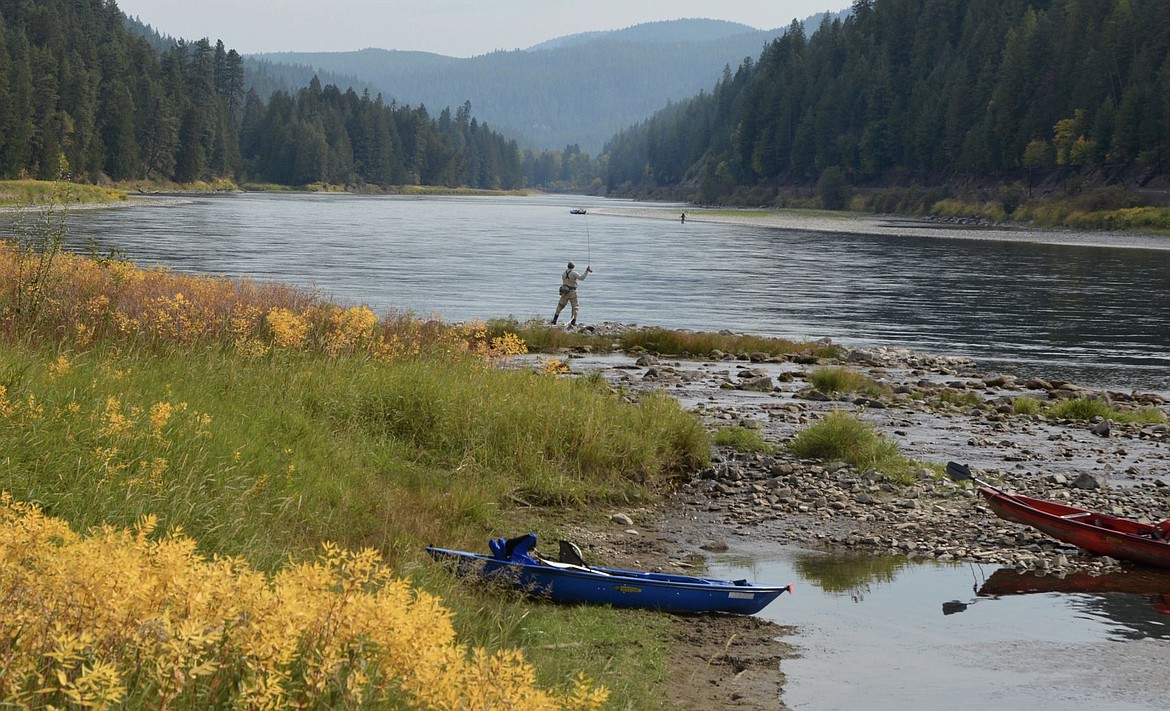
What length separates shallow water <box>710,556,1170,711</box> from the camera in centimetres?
945

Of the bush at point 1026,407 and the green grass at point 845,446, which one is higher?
the green grass at point 845,446

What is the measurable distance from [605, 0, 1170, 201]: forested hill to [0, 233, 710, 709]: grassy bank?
324 ft

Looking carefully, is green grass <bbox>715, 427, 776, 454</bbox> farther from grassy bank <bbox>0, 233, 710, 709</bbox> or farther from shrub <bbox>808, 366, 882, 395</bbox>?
shrub <bbox>808, 366, 882, 395</bbox>

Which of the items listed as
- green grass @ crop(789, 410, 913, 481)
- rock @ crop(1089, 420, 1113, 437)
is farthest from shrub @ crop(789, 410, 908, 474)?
rock @ crop(1089, 420, 1113, 437)

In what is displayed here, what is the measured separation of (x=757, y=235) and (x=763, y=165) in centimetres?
8810

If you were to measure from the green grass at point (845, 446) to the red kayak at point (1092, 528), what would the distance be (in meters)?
2.63

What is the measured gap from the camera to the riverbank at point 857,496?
10422mm

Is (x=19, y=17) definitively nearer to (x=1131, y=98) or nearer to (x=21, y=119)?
(x=21, y=119)

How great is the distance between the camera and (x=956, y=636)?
10.9 m

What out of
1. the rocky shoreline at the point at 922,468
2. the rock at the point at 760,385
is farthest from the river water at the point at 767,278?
the rock at the point at 760,385

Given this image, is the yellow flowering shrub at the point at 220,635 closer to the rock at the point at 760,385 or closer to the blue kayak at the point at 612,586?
the blue kayak at the point at 612,586

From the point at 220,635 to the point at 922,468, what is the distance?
1378 centimetres

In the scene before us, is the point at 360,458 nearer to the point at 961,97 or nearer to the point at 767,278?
the point at 767,278

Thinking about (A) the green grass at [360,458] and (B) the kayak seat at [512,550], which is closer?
(A) the green grass at [360,458]
